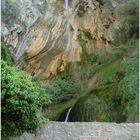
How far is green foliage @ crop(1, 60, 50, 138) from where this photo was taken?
9.63 metres

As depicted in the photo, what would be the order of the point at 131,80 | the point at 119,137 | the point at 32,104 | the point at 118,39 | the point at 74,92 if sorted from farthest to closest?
the point at 118,39, the point at 74,92, the point at 131,80, the point at 119,137, the point at 32,104

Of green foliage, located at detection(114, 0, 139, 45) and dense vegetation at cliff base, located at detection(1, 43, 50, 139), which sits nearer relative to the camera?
dense vegetation at cliff base, located at detection(1, 43, 50, 139)

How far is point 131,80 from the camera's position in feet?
46.9

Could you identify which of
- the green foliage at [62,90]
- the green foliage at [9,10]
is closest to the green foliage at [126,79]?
the green foliage at [62,90]

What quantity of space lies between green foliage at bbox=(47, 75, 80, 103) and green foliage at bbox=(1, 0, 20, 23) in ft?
12.1

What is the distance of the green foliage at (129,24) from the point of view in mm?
18109

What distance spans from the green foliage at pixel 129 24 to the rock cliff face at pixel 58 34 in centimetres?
70

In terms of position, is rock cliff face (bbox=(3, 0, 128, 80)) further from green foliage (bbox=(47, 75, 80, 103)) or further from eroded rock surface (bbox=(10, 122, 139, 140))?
eroded rock surface (bbox=(10, 122, 139, 140))

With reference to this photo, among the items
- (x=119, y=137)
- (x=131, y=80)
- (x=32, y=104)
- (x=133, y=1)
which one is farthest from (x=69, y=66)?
(x=32, y=104)

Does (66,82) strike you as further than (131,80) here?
Yes

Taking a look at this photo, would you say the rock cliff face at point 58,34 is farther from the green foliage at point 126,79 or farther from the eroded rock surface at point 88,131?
the eroded rock surface at point 88,131

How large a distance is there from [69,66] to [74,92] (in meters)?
2.20

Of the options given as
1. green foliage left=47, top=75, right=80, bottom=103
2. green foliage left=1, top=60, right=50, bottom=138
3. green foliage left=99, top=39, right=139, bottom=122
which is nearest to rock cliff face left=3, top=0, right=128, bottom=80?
green foliage left=47, top=75, right=80, bottom=103

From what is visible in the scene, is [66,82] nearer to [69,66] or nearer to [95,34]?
[69,66]
